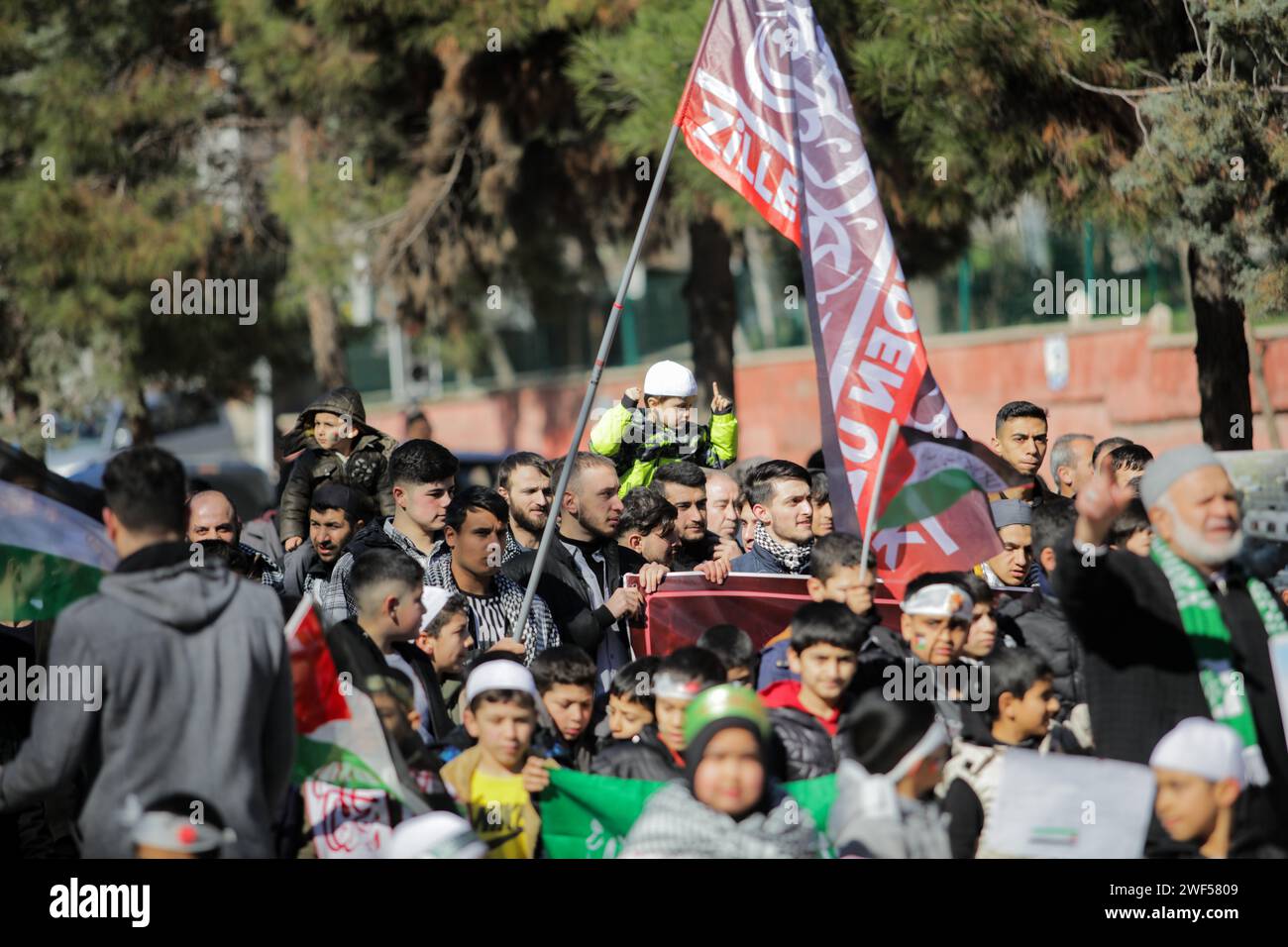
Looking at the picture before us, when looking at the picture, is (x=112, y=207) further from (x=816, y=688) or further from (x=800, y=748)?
(x=800, y=748)

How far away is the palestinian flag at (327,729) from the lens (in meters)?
5.02

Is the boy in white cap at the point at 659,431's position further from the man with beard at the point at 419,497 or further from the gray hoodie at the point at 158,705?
the gray hoodie at the point at 158,705

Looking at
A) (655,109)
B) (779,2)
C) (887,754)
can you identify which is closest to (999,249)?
(655,109)

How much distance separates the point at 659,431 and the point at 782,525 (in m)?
1.20

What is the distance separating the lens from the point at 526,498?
24.0 feet

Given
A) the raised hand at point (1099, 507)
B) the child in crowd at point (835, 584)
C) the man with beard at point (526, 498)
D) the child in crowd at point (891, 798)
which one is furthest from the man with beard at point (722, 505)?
the raised hand at point (1099, 507)

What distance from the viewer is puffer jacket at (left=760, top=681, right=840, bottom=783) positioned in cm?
531

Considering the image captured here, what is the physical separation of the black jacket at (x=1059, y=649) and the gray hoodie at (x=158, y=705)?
2913 millimetres

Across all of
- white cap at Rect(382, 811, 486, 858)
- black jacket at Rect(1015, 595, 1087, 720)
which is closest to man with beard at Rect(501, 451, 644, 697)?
black jacket at Rect(1015, 595, 1087, 720)

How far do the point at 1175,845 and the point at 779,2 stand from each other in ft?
12.1

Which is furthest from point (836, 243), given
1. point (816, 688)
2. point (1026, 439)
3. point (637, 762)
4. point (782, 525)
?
point (637, 762)

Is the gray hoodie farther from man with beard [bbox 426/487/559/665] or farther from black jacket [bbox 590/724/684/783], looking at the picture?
man with beard [bbox 426/487/559/665]

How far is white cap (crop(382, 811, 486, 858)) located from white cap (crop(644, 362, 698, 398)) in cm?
369
